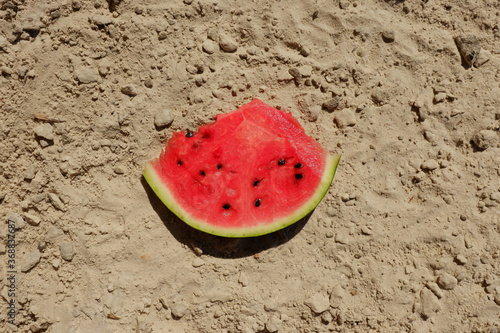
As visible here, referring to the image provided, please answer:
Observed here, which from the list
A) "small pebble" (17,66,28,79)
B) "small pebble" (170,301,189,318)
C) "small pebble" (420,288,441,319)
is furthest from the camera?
"small pebble" (420,288,441,319)

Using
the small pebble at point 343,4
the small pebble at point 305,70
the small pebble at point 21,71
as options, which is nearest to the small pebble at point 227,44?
the small pebble at point 305,70

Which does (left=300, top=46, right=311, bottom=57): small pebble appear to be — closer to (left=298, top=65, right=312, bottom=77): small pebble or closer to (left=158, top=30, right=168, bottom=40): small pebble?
(left=298, top=65, right=312, bottom=77): small pebble

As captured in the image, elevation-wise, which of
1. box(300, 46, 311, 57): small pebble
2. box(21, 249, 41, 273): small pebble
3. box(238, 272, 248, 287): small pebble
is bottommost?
box(238, 272, 248, 287): small pebble

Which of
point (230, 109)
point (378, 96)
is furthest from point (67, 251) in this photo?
point (378, 96)

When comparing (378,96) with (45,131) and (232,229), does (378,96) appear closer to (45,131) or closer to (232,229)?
(232,229)

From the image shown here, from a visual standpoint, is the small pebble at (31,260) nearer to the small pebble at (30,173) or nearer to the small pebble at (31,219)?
the small pebble at (31,219)

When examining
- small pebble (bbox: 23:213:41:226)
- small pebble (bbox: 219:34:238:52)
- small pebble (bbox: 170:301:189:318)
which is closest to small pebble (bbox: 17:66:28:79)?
small pebble (bbox: 23:213:41:226)
